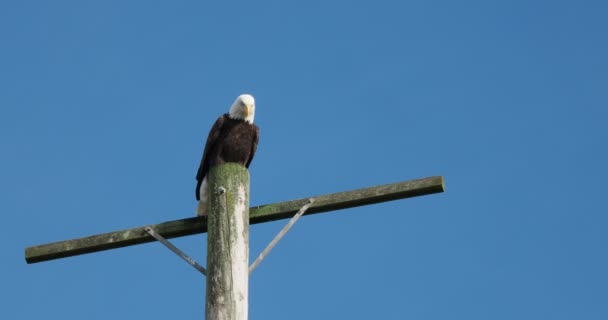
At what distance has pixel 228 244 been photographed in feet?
14.1

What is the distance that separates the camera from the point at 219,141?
7016mm

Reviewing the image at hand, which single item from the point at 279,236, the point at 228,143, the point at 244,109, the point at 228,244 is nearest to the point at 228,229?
the point at 228,244

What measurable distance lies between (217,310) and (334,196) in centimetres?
81

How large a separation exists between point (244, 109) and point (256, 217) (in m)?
2.86

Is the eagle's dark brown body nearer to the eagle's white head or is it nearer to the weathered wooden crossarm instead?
the eagle's white head

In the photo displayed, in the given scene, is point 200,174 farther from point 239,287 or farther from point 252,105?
point 239,287

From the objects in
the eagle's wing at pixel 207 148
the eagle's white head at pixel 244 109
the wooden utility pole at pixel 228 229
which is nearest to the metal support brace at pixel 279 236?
the wooden utility pole at pixel 228 229

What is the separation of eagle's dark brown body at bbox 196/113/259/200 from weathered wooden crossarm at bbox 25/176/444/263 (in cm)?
181

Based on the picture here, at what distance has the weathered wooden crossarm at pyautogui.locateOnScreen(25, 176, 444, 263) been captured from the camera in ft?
14.7

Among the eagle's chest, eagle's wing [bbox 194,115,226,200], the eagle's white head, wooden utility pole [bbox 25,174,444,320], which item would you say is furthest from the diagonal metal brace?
the eagle's white head

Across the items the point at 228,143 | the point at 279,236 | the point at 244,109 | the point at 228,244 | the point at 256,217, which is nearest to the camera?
the point at 228,244

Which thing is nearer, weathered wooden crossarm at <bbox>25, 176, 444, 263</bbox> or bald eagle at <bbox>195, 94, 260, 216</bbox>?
weathered wooden crossarm at <bbox>25, 176, 444, 263</bbox>

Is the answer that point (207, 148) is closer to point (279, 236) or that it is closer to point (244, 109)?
point (244, 109)

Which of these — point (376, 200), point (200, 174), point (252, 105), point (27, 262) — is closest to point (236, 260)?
point (376, 200)
